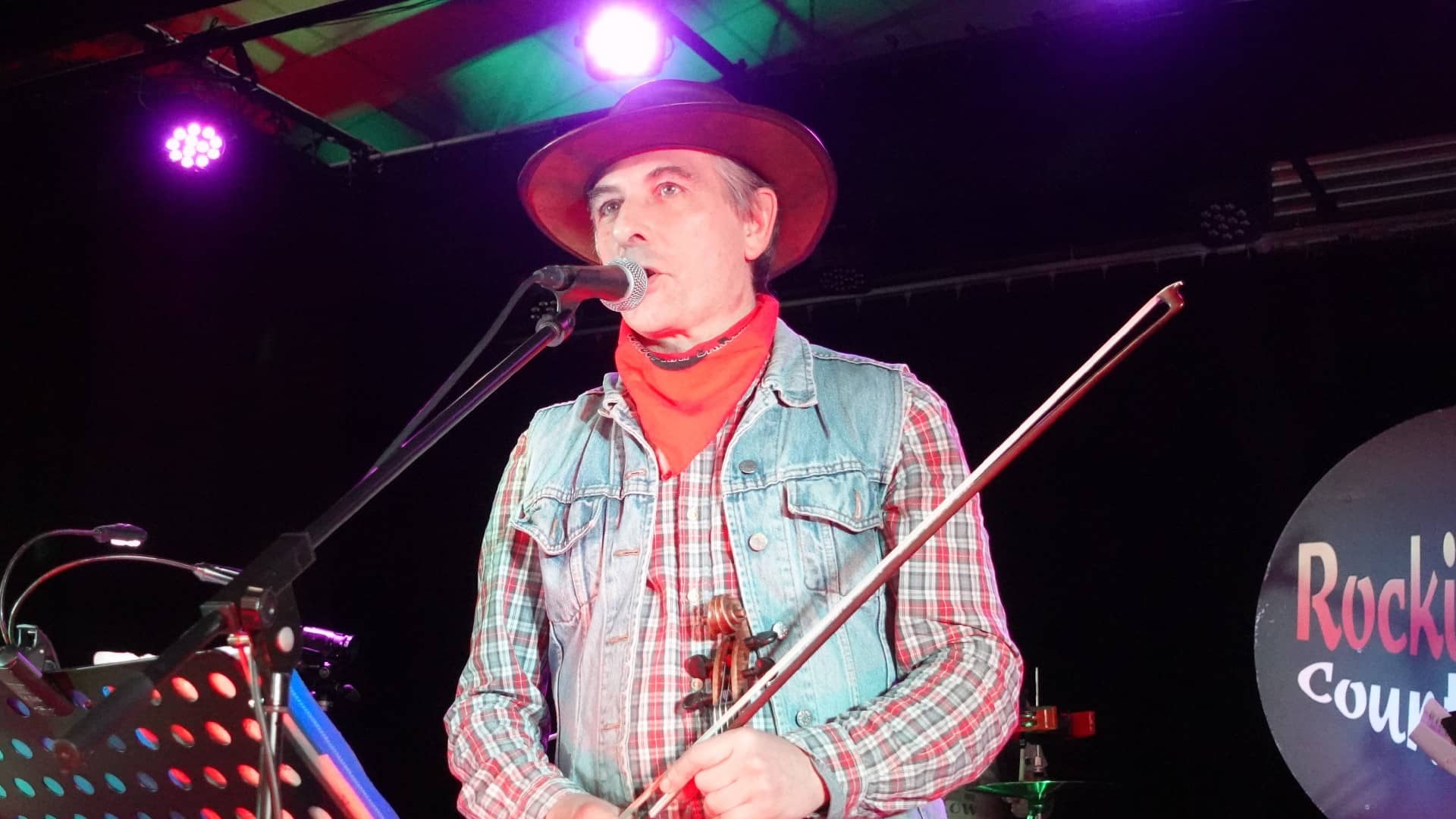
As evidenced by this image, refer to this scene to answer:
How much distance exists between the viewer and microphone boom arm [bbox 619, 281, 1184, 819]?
1542 millimetres

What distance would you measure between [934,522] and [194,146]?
4.88 m

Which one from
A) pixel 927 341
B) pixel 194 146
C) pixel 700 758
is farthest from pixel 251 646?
pixel 194 146

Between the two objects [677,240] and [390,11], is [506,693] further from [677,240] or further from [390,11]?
[390,11]

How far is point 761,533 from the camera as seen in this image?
81.0 inches

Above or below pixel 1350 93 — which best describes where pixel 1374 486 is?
below

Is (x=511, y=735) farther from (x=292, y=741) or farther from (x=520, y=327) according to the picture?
(x=520, y=327)

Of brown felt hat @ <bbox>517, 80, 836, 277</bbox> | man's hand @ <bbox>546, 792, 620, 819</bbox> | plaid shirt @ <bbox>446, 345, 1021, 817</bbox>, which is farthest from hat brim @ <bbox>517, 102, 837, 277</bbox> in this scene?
man's hand @ <bbox>546, 792, 620, 819</bbox>

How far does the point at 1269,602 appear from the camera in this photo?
15.6 ft

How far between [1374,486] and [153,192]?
5092mm

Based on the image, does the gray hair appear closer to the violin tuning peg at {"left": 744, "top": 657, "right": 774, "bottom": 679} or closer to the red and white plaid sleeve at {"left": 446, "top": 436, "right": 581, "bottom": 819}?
the red and white plaid sleeve at {"left": 446, "top": 436, "right": 581, "bottom": 819}

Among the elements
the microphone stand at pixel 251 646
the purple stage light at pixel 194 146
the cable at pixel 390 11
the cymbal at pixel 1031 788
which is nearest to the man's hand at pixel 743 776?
the microphone stand at pixel 251 646

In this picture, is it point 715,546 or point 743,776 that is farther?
point 715,546

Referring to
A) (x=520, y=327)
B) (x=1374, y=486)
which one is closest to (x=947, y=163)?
(x=1374, y=486)

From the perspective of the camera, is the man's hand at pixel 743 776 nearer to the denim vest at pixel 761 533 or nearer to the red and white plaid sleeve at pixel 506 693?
the denim vest at pixel 761 533
